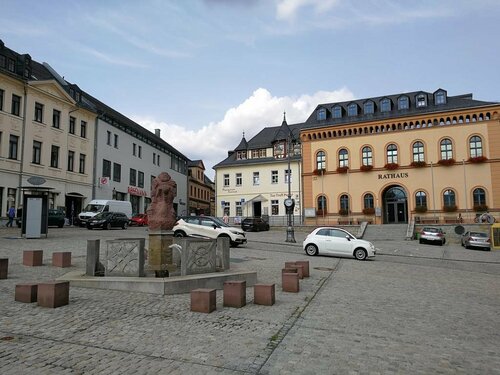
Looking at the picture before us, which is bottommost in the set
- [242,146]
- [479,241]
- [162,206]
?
[479,241]

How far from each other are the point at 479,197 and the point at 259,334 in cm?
4283

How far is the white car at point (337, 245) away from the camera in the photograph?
66.5ft

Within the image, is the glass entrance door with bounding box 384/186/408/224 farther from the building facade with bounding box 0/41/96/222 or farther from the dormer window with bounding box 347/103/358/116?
the building facade with bounding box 0/41/96/222

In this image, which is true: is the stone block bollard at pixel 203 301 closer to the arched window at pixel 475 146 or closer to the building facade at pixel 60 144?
the building facade at pixel 60 144

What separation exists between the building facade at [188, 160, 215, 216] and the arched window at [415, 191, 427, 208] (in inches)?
1660

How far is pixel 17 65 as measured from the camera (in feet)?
118

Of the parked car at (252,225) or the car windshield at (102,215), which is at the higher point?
the car windshield at (102,215)

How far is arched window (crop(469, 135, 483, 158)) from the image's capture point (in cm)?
4312

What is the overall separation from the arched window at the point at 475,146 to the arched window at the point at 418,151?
4.70 m

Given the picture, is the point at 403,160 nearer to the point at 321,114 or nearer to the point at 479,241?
the point at 321,114

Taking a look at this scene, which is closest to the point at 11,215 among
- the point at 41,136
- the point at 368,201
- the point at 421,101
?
the point at 41,136

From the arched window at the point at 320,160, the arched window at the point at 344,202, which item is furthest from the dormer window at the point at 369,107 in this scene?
the arched window at the point at 344,202

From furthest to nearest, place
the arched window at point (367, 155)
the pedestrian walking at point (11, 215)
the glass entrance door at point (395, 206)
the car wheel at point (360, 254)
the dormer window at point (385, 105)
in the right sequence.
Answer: the dormer window at point (385, 105) < the arched window at point (367, 155) < the glass entrance door at point (395, 206) < the pedestrian walking at point (11, 215) < the car wheel at point (360, 254)

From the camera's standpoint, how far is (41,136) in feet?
123
